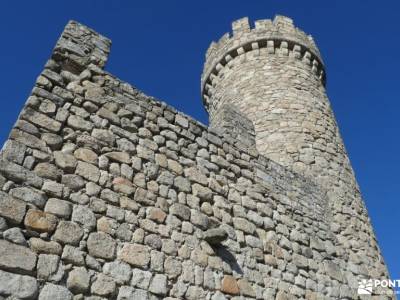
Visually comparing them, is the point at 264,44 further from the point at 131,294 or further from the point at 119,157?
the point at 131,294

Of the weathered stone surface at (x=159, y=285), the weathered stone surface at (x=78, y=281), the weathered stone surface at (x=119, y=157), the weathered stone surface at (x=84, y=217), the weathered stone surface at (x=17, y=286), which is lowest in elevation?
the weathered stone surface at (x=17, y=286)

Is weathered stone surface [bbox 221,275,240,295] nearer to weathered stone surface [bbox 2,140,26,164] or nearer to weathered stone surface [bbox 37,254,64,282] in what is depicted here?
weathered stone surface [bbox 37,254,64,282]

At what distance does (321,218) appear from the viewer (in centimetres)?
572

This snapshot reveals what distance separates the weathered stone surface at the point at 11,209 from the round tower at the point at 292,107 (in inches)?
132

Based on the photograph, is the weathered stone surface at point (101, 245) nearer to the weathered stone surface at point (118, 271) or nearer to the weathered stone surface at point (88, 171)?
the weathered stone surface at point (118, 271)

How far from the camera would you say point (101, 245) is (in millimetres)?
3271

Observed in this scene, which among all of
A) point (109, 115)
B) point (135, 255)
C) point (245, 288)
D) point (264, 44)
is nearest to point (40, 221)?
point (135, 255)

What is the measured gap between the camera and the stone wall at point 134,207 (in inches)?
120

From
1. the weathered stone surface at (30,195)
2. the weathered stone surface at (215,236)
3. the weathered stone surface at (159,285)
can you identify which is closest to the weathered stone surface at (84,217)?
the weathered stone surface at (30,195)

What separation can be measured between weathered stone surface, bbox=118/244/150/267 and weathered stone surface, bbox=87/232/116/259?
10cm

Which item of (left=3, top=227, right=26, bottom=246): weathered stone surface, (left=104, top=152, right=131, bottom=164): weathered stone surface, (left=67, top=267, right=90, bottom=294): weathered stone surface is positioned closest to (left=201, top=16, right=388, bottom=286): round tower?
(left=104, top=152, right=131, bottom=164): weathered stone surface

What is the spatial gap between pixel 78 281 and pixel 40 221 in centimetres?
57

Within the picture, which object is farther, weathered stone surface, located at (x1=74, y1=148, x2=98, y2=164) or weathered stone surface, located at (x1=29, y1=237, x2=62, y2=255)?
weathered stone surface, located at (x1=74, y1=148, x2=98, y2=164)

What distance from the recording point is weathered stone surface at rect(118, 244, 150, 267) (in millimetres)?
3357
